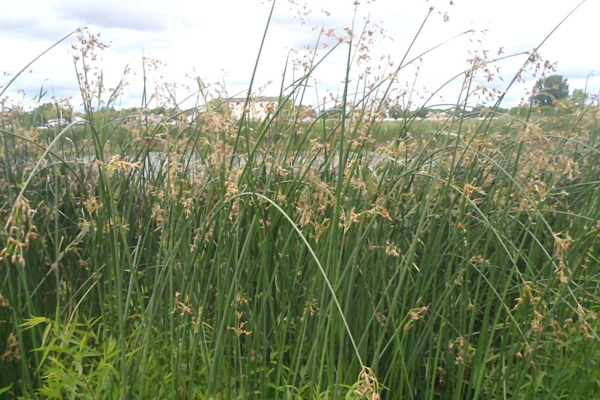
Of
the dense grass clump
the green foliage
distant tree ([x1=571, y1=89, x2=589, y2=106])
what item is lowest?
the dense grass clump

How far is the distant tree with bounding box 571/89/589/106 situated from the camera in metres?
3.53

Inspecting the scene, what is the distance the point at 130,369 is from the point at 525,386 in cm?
152

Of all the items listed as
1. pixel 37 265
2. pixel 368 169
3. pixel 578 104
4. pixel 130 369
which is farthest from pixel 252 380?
pixel 578 104

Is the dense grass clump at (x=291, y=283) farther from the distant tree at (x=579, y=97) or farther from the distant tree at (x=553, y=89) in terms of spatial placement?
the distant tree at (x=579, y=97)

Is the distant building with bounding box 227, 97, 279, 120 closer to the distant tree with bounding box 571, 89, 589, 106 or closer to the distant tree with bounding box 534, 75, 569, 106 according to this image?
the distant tree with bounding box 534, 75, 569, 106

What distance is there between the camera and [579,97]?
364 cm

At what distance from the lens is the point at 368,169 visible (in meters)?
2.23

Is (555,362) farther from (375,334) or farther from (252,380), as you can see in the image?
(252,380)

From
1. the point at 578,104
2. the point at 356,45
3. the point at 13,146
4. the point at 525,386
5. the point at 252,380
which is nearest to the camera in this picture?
the point at 252,380

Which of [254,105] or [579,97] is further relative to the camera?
[579,97]

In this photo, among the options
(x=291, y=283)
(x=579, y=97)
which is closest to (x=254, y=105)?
(x=291, y=283)

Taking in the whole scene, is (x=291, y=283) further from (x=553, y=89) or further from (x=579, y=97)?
(x=579, y=97)

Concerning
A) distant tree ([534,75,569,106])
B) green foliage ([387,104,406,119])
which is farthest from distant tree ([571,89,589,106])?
green foliage ([387,104,406,119])

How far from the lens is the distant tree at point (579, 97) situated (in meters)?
3.53
